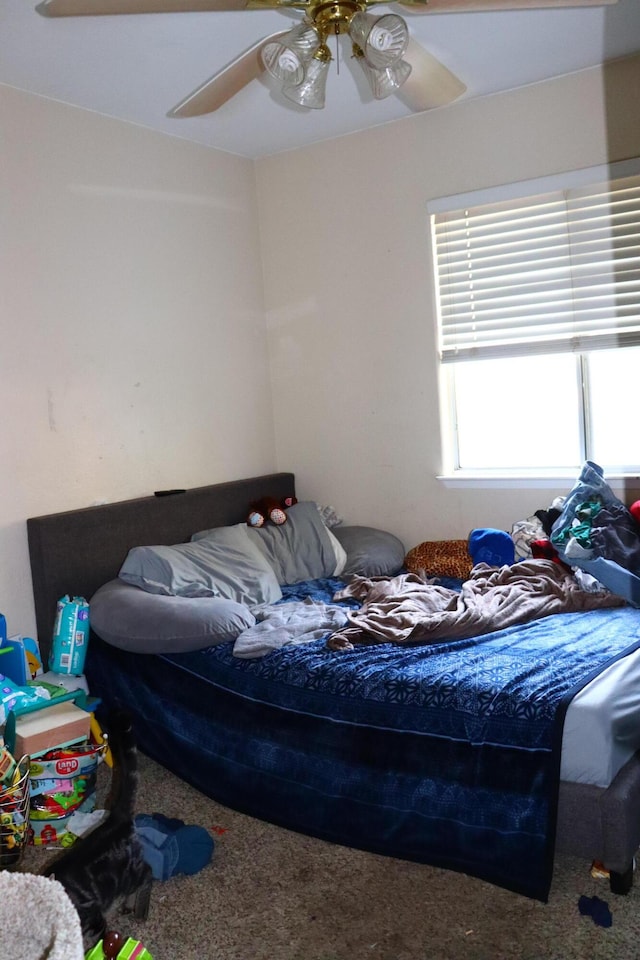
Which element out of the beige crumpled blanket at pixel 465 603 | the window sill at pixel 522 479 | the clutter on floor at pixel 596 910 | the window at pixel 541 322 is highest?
the window at pixel 541 322

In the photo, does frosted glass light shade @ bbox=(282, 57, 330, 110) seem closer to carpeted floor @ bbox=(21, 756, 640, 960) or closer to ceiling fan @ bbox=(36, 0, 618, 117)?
ceiling fan @ bbox=(36, 0, 618, 117)

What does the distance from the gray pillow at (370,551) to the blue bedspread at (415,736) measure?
1.07 m

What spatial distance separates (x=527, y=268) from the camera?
383cm

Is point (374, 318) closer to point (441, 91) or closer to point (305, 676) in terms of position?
point (441, 91)

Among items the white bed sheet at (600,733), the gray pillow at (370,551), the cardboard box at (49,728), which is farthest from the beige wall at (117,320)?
the white bed sheet at (600,733)

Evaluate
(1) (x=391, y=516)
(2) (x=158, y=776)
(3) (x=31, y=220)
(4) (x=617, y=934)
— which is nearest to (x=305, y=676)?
(2) (x=158, y=776)

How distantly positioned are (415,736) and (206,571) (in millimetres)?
1402

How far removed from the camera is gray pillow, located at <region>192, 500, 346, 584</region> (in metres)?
3.82

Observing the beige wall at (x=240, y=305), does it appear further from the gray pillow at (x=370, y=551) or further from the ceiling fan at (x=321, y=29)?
the ceiling fan at (x=321, y=29)

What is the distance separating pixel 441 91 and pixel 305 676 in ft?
6.33

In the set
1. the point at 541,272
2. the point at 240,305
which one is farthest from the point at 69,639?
the point at 541,272

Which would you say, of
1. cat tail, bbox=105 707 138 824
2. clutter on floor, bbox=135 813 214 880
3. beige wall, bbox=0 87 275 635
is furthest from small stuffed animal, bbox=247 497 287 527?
cat tail, bbox=105 707 138 824

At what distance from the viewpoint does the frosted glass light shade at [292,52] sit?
199cm

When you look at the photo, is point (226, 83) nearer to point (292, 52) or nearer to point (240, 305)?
point (292, 52)
